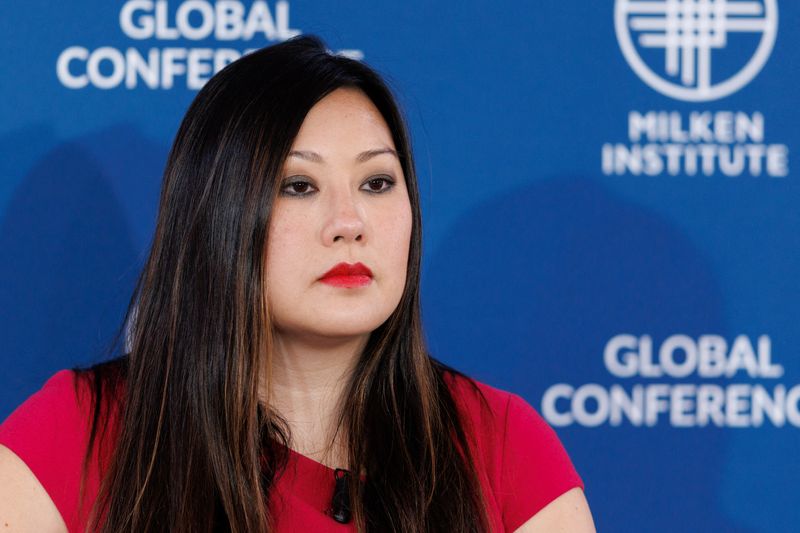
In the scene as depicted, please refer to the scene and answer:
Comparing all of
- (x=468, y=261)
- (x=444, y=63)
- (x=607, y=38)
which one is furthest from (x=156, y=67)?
(x=607, y=38)

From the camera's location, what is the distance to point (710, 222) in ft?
5.66

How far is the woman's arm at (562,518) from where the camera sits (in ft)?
4.38

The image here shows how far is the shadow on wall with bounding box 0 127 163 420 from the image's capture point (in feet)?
5.46

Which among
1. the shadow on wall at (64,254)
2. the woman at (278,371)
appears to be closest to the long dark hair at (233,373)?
the woman at (278,371)

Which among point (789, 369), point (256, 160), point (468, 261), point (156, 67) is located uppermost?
point (156, 67)

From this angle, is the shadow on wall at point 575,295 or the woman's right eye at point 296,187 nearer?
the woman's right eye at point 296,187

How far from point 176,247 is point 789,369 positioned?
0.99 m

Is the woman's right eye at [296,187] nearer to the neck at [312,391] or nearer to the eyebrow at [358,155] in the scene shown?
the eyebrow at [358,155]

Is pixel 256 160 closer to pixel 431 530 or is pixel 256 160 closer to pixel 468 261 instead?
pixel 431 530

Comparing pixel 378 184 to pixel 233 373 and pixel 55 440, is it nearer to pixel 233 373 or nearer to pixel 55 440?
pixel 233 373

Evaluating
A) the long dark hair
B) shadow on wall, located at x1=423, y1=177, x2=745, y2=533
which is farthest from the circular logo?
the long dark hair

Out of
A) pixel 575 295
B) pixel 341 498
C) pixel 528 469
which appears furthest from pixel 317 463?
pixel 575 295

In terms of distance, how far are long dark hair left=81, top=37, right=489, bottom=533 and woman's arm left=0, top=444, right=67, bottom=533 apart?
0.05 meters

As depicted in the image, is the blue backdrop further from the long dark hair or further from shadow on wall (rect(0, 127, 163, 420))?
the long dark hair
